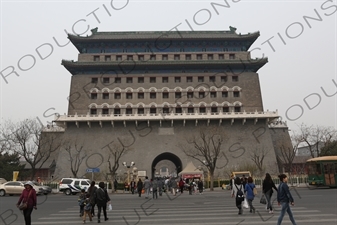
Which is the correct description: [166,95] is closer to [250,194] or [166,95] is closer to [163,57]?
[163,57]

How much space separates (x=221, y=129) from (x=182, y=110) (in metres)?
6.05

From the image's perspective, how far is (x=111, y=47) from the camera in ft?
150

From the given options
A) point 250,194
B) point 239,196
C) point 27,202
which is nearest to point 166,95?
point 250,194

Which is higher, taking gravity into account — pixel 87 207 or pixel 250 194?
pixel 250 194

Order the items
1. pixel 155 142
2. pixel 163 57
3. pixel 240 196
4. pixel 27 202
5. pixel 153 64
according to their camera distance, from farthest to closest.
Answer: pixel 163 57 → pixel 153 64 → pixel 155 142 → pixel 240 196 → pixel 27 202

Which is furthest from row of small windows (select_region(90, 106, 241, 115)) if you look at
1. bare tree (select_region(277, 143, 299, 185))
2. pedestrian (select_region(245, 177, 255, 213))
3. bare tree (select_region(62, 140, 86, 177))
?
pedestrian (select_region(245, 177, 255, 213))

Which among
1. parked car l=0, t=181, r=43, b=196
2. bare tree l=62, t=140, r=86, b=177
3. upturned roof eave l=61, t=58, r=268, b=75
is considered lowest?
parked car l=0, t=181, r=43, b=196

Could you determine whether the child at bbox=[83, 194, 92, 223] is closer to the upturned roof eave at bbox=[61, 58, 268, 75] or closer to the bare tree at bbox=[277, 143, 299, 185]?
the bare tree at bbox=[277, 143, 299, 185]

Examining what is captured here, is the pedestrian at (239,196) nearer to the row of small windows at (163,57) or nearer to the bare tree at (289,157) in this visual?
the bare tree at (289,157)

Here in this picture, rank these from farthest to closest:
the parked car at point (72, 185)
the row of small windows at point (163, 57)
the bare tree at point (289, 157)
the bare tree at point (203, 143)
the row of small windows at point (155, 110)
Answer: the row of small windows at point (163, 57) < the row of small windows at point (155, 110) < the bare tree at point (203, 143) < the bare tree at point (289, 157) < the parked car at point (72, 185)

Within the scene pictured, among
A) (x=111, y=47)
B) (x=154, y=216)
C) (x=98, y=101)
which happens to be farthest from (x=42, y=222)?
(x=111, y=47)

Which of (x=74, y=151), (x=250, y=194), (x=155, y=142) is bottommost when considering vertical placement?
(x=250, y=194)

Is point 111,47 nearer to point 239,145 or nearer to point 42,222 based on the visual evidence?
point 239,145

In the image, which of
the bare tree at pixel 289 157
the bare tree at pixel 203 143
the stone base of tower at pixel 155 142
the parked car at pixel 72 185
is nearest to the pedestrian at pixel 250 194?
the parked car at pixel 72 185
